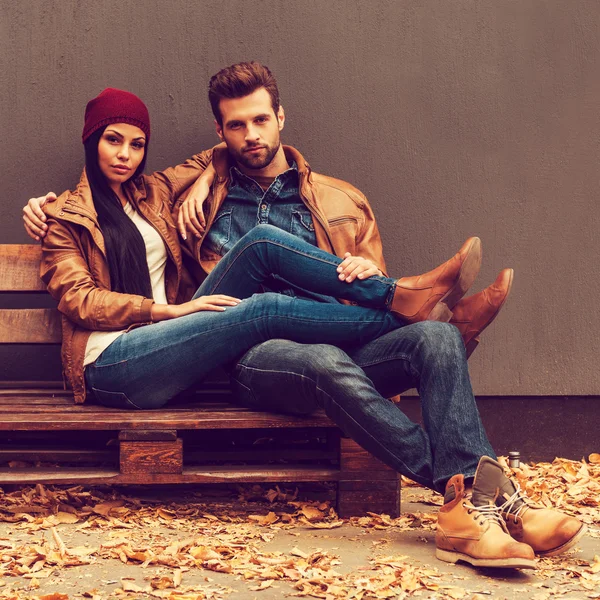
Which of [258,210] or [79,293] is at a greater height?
[258,210]

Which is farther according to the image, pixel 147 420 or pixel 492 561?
pixel 147 420

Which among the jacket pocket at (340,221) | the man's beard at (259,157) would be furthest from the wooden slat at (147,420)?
the man's beard at (259,157)

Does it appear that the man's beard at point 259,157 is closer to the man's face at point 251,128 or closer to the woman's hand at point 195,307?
the man's face at point 251,128

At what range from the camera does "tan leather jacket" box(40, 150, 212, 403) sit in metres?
3.60

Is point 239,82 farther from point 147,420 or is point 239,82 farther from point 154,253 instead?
point 147,420

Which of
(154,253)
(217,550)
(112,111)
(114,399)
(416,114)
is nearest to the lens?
(217,550)

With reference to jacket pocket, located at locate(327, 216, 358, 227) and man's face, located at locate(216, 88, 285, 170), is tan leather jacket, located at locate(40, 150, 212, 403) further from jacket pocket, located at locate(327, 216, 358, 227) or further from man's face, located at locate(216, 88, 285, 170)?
jacket pocket, located at locate(327, 216, 358, 227)

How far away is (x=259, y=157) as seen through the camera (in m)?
4.08

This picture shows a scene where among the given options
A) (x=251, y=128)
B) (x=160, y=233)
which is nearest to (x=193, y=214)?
(x=160, y=233)

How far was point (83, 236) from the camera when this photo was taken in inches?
149

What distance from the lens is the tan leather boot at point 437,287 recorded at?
10.9 feet

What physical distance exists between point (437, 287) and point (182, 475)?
128 centimetres

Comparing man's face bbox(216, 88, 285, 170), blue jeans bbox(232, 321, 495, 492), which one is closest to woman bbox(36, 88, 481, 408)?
blue jeans bbox(232, 321, 495, 492)

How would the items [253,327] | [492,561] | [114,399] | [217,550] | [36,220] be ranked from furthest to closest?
[36,220], [114,399], [253,327], [217,550], [492,561]
